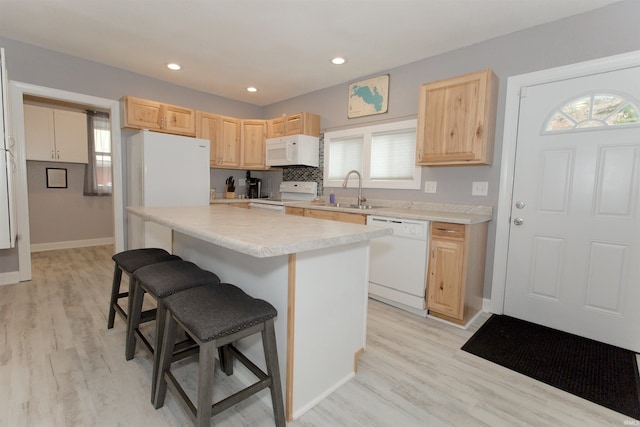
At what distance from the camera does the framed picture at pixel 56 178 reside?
15.5 feet

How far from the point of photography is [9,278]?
123 inches

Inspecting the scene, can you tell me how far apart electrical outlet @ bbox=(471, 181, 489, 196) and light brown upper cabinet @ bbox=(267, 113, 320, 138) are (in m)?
2.17

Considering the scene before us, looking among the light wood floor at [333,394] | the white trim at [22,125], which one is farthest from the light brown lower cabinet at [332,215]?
the white trim at [22,125]

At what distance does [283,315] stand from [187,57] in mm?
3088

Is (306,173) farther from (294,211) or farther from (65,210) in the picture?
(65,210)

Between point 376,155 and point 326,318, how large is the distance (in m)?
2.47

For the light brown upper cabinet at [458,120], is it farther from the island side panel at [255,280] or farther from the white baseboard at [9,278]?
the white baseboard at [9,278]

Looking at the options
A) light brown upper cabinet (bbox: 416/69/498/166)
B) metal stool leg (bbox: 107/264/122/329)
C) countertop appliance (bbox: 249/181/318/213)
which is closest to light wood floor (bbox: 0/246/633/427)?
metal stool leg (bbox: 107/264/122/329)

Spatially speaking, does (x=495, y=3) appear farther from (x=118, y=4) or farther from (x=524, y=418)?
(x=118, y=4)

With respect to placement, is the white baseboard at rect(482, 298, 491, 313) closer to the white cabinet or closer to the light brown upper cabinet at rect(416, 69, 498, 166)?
the light brown upper cabinet at rect(416, 69, 498, 166)

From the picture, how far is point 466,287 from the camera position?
237 cm

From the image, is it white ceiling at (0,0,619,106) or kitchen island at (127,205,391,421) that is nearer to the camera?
kitchen island at (127,205,391,421)

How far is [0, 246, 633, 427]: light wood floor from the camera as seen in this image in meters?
1.43

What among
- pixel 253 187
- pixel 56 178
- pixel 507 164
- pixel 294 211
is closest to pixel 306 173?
pixel 294 211
